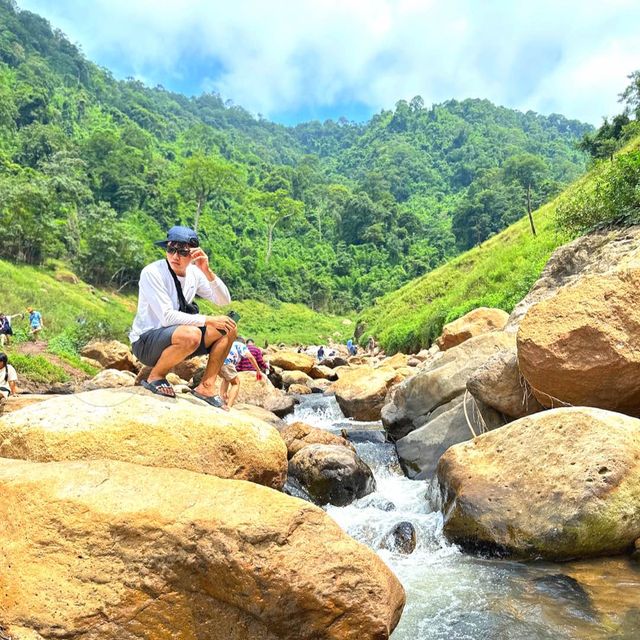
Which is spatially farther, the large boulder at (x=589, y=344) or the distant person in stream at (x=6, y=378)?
the distant person in stream at (x=6, y=378)

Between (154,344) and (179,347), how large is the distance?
281 millimetres

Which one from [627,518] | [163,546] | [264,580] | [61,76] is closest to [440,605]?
[627,518]

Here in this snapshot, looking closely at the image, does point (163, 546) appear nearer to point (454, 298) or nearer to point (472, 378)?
point (472, 378)

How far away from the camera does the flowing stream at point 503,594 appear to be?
14.9 feet

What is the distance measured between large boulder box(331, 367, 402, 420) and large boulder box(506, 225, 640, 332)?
12.2 ft

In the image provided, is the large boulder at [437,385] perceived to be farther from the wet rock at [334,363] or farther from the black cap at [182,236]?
the wet rock at [334,363]

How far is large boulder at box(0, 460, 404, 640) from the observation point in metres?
3.41

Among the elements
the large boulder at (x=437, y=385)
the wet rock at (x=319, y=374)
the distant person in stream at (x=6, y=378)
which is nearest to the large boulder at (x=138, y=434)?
the large boulder at (x=437, y=385)

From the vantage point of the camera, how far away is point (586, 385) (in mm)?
7184

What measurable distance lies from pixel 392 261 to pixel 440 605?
7987 cm

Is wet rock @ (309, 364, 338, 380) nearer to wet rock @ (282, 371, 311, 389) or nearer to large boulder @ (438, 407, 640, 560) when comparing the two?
wet rock @ (282, 371, 311, 389)

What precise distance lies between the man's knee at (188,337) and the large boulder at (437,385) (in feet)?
20.0

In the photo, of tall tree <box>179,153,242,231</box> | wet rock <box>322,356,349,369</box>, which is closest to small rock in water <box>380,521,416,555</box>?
wet rock <box>322,356,349,369</box>

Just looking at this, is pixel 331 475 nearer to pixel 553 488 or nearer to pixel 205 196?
pixel 553 488
